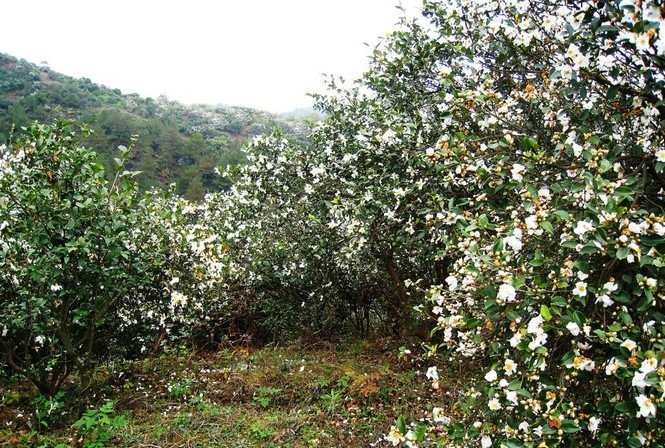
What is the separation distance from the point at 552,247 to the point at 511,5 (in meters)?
2.48

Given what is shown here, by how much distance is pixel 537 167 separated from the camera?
303cm

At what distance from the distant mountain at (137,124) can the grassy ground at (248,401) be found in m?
18.4

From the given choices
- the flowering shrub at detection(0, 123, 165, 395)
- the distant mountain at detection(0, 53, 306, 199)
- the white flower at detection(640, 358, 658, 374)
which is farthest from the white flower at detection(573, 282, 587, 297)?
the distant mountain at detection(0, 53, 306, 199)

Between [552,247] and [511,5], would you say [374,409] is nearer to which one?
[552,247]

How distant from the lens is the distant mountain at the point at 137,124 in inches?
1397

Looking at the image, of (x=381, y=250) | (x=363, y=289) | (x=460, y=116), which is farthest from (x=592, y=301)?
(x=363, y=289)

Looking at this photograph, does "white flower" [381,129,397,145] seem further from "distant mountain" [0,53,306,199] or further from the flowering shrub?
"distant mountain" [0,53,306,199]

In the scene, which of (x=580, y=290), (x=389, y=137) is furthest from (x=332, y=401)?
(x=580, y=290)

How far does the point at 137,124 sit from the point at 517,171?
44840 mm

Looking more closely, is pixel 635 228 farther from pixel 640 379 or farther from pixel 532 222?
pixel 640 379

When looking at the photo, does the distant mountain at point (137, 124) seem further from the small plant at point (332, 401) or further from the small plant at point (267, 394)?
the small plant at point (332, 401)

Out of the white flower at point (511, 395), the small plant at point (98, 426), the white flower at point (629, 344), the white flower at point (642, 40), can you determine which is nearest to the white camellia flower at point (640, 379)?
the white flower at point (629, 344)

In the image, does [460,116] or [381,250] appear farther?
[381,250]

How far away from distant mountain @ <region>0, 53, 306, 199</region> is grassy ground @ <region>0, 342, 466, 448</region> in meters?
18.4
